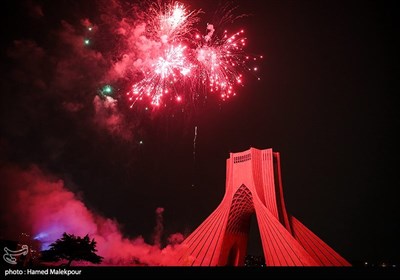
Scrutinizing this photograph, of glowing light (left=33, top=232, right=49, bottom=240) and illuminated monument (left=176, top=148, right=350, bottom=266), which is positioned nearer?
illuminated monument (left=176, top=148, right=350, bottom=266)

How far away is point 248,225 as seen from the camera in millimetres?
25156

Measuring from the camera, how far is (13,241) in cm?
2095

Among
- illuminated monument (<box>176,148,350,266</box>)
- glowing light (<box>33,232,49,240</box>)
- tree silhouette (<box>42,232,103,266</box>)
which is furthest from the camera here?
glowing light (<box>33,232,49,240</box>)

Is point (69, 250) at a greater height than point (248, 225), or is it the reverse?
point (248, 225)

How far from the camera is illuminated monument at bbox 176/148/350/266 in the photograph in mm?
18078

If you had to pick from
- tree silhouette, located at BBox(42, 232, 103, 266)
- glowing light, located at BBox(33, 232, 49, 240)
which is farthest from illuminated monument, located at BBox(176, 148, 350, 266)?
glowing light, located at BBox(33, 232, 49, 240)

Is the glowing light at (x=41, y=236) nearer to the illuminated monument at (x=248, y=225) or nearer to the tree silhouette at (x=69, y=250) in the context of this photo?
the tree silhouette at (x=69, y=250)

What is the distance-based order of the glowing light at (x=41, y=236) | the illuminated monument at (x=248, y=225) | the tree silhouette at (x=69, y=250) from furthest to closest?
the glowing light at (x=41, y=236)
the illuminated monument at (x=248, y=225)
the tree silhouette at (x=69, y=250)

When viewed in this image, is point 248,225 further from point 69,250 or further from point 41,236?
point 41,236

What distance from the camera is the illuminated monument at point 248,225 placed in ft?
59.3

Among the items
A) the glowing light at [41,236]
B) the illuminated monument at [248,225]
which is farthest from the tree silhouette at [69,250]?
the illuminated monument at [248,225]

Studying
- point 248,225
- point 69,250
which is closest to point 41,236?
point 69,250

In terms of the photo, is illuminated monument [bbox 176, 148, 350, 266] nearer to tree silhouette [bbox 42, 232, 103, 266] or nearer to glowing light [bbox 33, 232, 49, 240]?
tree silhouette [bbox 42, 232, 103, 266]

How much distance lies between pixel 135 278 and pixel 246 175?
12.9 metres
